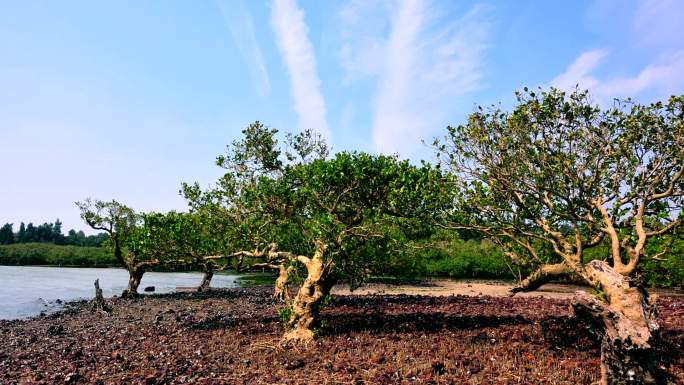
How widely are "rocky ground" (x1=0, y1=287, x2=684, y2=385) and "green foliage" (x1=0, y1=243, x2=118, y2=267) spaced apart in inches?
5081

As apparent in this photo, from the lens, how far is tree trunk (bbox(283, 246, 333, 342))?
1697cm

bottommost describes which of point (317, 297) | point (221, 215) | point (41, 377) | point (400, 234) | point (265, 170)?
point (41, 377)

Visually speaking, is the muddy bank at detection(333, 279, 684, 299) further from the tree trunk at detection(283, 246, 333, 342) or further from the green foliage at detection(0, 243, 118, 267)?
the green foliage at detection(0, 243, 118, 267)

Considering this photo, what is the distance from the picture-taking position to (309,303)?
681 inches

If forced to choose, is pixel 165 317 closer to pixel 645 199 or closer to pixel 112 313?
pixel 112 313

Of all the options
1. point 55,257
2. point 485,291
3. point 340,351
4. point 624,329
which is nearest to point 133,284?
point 485,291

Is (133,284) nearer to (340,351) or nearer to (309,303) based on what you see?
(309,303)

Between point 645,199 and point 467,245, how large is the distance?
238ft

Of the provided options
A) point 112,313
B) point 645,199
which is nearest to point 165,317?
point 112,313

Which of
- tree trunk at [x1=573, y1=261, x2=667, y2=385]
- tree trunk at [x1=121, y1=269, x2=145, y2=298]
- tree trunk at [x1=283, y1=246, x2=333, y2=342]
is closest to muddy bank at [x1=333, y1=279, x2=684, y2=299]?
tree trunk at [x1=121, y1=269, x2=145, y2=298]

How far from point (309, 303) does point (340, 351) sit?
8.88 ft

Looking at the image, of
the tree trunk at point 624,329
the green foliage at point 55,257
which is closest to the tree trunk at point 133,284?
the tree trunk at point 624,329

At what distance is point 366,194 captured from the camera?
18453 mm

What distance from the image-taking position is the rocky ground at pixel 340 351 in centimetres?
1245
